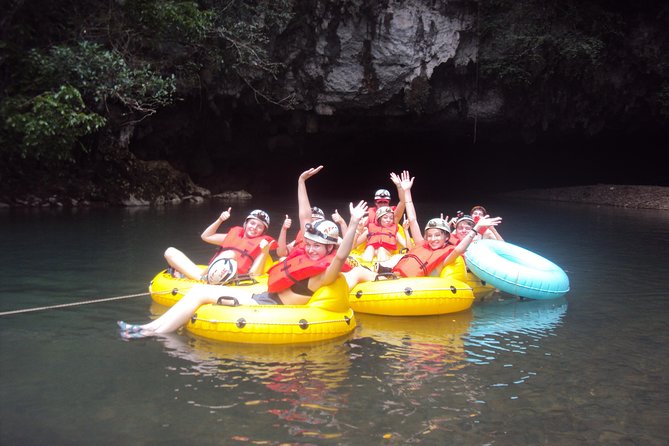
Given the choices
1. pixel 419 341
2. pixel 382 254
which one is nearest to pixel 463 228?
pixel 382 254

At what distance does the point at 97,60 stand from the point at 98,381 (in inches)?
451

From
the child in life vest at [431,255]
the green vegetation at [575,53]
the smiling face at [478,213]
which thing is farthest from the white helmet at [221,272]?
the green vegetation at [575,53]

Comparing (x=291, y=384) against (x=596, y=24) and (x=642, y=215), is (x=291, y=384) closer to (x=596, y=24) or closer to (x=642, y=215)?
(x=642, y=215)

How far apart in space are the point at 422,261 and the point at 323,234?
2.12 meters

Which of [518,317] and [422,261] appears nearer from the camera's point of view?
[518,317]

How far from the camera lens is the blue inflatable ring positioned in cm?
703

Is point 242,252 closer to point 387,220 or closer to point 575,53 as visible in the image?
point 387,220

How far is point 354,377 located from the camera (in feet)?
14.9

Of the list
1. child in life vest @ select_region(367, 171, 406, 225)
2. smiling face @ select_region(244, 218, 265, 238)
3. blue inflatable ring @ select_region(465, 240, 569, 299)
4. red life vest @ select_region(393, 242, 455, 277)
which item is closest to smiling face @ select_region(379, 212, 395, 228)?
child in life vest @ select_region(367, 171, 406, 225)

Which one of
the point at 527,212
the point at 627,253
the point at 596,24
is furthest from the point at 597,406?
the point at 596,24

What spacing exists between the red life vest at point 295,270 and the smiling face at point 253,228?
55.3 inches

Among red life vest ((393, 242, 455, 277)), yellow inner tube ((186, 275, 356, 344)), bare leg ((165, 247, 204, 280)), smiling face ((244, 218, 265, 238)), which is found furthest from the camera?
red life vest ((393, 242, 455, 277))

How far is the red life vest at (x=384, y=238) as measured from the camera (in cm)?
840

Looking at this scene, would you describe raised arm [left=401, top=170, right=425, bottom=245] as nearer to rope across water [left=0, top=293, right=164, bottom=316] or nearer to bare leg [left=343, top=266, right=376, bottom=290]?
bare leg [left=343, top=266, right=376, bottom=290]
